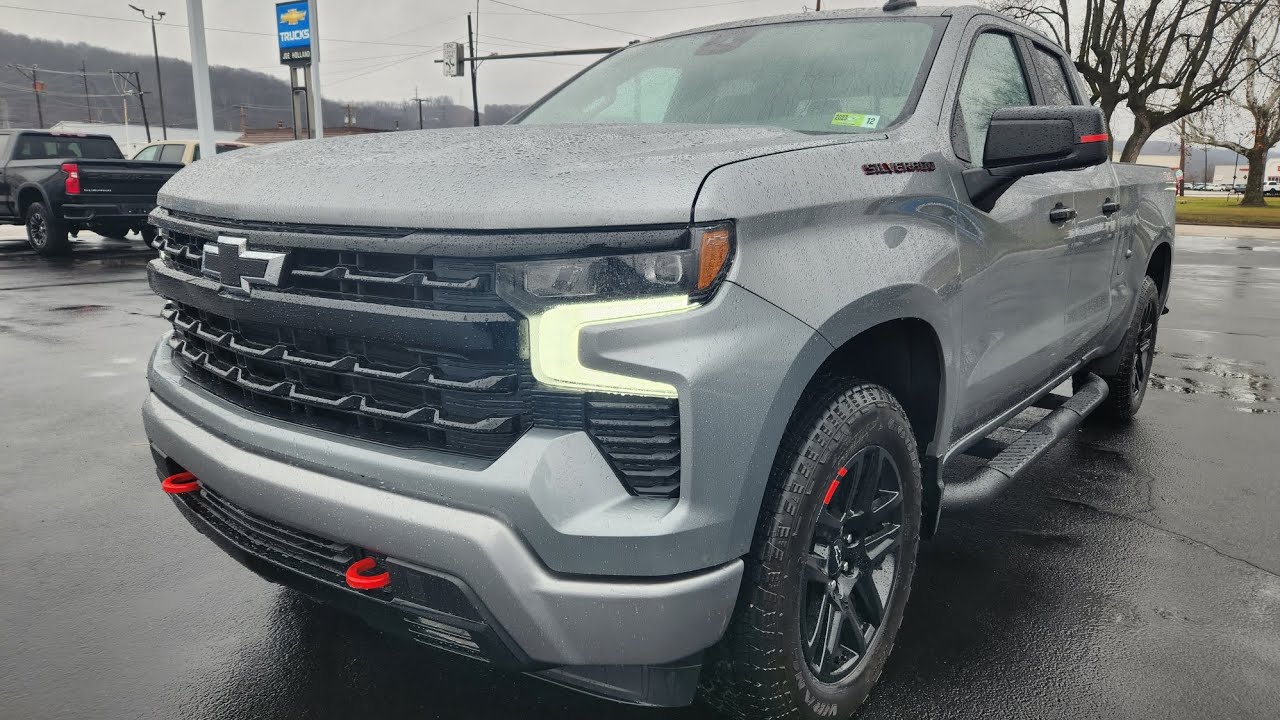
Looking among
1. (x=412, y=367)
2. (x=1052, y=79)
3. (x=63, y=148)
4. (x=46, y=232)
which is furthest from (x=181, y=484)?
(x=63, y=148)

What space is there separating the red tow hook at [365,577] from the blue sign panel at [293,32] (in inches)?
704

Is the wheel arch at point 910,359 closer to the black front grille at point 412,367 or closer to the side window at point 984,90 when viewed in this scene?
the black front grille at point 412,367

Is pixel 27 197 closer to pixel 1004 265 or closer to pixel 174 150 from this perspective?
pixel 174 150

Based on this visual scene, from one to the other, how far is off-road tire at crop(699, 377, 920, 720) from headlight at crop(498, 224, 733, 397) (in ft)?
1.35

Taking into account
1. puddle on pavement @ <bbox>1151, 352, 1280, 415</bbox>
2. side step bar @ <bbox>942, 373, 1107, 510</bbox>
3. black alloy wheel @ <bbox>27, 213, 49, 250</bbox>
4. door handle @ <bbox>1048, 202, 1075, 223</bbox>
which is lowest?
puddle on pavement @ <bbox>1151, 352, 1280, 415</bbox>

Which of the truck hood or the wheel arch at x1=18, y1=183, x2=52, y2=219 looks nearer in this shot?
the truck hood

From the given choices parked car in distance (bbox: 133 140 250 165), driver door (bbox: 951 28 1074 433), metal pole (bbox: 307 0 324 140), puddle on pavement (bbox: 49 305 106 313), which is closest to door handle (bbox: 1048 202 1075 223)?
driver door (bbox: 951 28 1074 433)

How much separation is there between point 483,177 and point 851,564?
1.26 metres

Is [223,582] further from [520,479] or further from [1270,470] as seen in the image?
[1270,470]

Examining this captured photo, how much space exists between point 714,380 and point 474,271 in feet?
1.62

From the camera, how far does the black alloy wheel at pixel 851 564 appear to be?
2154mm

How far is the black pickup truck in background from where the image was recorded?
12750 millimetres

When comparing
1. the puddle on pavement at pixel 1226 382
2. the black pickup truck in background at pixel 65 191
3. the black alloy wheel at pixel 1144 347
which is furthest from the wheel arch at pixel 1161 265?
the black pickup truck in background at pixel 65 191

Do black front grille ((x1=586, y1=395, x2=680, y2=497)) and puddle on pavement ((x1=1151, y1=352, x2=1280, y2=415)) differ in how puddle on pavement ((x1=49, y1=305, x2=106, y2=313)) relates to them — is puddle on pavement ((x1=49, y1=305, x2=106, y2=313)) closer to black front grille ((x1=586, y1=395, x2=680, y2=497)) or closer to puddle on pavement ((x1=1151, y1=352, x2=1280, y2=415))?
black front grille ((x1=586, y1=395, x2=680, y2=497))
